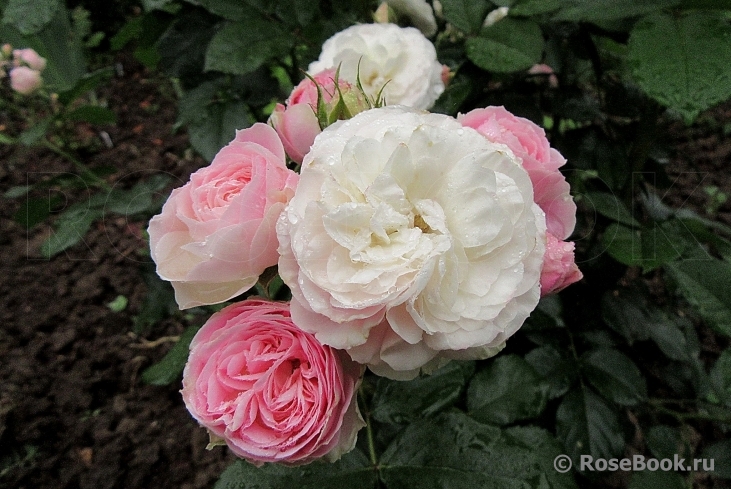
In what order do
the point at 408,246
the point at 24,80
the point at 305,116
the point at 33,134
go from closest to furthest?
the point at 408,246 < the point at 305,116 < the point at 33,134 < the point at 24,80

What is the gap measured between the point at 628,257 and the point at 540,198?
0.38 m

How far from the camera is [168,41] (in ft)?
3.31

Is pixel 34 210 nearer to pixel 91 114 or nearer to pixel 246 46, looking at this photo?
pixel 91 114

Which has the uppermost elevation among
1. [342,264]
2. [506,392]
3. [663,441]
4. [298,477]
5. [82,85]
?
[342,264]

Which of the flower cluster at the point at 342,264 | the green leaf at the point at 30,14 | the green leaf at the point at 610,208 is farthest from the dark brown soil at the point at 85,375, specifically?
the green leaf at the point at 610,208

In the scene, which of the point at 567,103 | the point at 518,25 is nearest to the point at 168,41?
the point at 518,25

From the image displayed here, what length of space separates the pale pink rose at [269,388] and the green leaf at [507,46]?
0.53m

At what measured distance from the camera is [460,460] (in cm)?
63

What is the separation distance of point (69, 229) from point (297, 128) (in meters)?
0.76

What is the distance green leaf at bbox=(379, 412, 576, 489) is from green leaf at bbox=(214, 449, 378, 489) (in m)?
0.03

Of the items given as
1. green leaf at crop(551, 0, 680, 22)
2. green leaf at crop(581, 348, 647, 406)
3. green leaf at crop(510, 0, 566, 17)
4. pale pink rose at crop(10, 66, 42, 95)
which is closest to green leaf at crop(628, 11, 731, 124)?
green leaf at crop(551, 0, 680, 22)

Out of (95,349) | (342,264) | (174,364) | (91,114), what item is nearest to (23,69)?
(91,114)

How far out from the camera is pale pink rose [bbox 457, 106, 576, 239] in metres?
0.52

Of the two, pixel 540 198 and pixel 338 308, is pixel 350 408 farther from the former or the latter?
pixel 540 198
